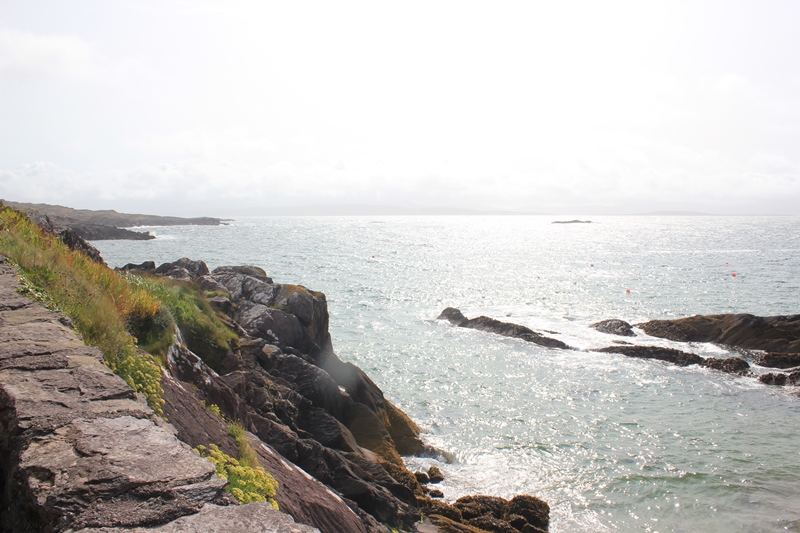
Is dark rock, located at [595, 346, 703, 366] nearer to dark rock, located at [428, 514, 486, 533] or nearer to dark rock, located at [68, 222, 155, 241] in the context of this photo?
dark rock, located at [428, 514, 486, 533]

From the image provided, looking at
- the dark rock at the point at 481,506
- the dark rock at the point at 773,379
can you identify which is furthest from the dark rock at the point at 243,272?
the dark rock at the point at 773,379

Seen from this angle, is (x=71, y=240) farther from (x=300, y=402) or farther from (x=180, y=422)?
(x=180, y=422)

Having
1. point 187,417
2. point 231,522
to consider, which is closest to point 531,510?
point 187,417

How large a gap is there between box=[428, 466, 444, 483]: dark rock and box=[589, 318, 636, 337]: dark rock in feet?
84.5

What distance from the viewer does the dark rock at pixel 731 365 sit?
29266 millimetres

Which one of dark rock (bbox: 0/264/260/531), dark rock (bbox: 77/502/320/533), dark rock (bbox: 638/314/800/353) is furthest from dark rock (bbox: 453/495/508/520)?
dark rock (bbox: 638/314/800/353)

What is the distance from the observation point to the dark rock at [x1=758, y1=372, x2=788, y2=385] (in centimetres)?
2761

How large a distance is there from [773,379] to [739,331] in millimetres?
7592

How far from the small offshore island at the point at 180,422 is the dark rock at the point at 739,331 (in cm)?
2623

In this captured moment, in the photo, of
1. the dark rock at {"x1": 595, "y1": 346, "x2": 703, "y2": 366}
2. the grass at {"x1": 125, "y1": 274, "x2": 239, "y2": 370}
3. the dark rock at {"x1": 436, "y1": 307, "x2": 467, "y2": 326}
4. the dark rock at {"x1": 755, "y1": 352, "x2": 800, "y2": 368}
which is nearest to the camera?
the grass at {"x1": 125, "y1": 274, "x2": 239, "y2": 370}

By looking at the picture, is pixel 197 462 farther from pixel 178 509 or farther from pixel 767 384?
pixel 767 384

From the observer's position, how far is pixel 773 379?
91.0ft

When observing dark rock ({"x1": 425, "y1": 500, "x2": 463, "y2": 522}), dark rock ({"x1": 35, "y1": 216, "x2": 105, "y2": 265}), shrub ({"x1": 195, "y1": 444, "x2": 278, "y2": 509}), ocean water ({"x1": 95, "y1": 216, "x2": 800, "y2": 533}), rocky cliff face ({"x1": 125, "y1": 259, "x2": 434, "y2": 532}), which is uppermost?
dark rock ({"x1": 35, "y1": 216, "x2": 105, "y2": 265})

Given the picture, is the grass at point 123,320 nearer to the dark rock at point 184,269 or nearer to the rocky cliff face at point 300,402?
the rocky cliff face at point 300,402
